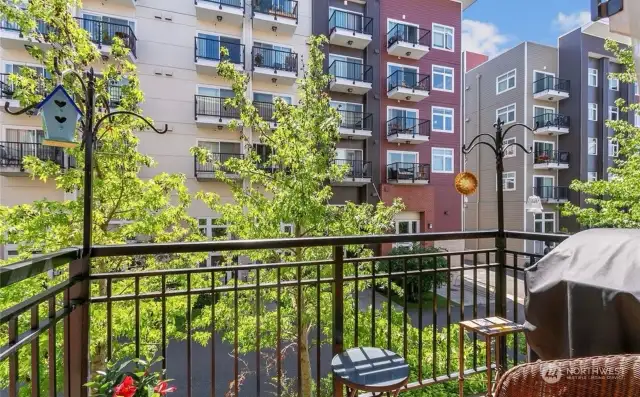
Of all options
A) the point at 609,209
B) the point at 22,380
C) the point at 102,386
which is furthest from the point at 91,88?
the point at 609,209

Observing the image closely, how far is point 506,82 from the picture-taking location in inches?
575

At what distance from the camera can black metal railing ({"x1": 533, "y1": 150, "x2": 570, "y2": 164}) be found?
541 inches

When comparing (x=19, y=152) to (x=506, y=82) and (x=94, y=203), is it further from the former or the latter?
(x=506, y=82)

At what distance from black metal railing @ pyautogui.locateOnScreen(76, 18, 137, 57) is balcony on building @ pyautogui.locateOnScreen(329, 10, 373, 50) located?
6.07 meters

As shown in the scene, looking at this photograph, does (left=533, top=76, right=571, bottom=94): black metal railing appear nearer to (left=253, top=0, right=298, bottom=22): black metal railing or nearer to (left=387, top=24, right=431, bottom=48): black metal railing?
(left=387, top=24, right=431, bottom=48): black metal railing

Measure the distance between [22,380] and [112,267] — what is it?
174 cm

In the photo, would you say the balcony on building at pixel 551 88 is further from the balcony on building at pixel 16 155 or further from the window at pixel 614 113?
the balcony on building at pixel 16 155

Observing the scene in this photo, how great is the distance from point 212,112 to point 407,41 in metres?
7.40

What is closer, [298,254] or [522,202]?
[298,254]

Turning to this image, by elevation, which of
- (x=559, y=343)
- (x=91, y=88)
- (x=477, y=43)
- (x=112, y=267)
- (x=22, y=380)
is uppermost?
(x=477, y=43)

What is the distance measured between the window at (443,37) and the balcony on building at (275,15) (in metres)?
5.61

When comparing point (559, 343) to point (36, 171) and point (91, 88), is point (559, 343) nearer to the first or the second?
point (91, 88)

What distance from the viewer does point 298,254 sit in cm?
482

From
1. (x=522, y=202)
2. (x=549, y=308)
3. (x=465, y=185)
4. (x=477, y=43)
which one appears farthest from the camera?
(x=477, y=43)
